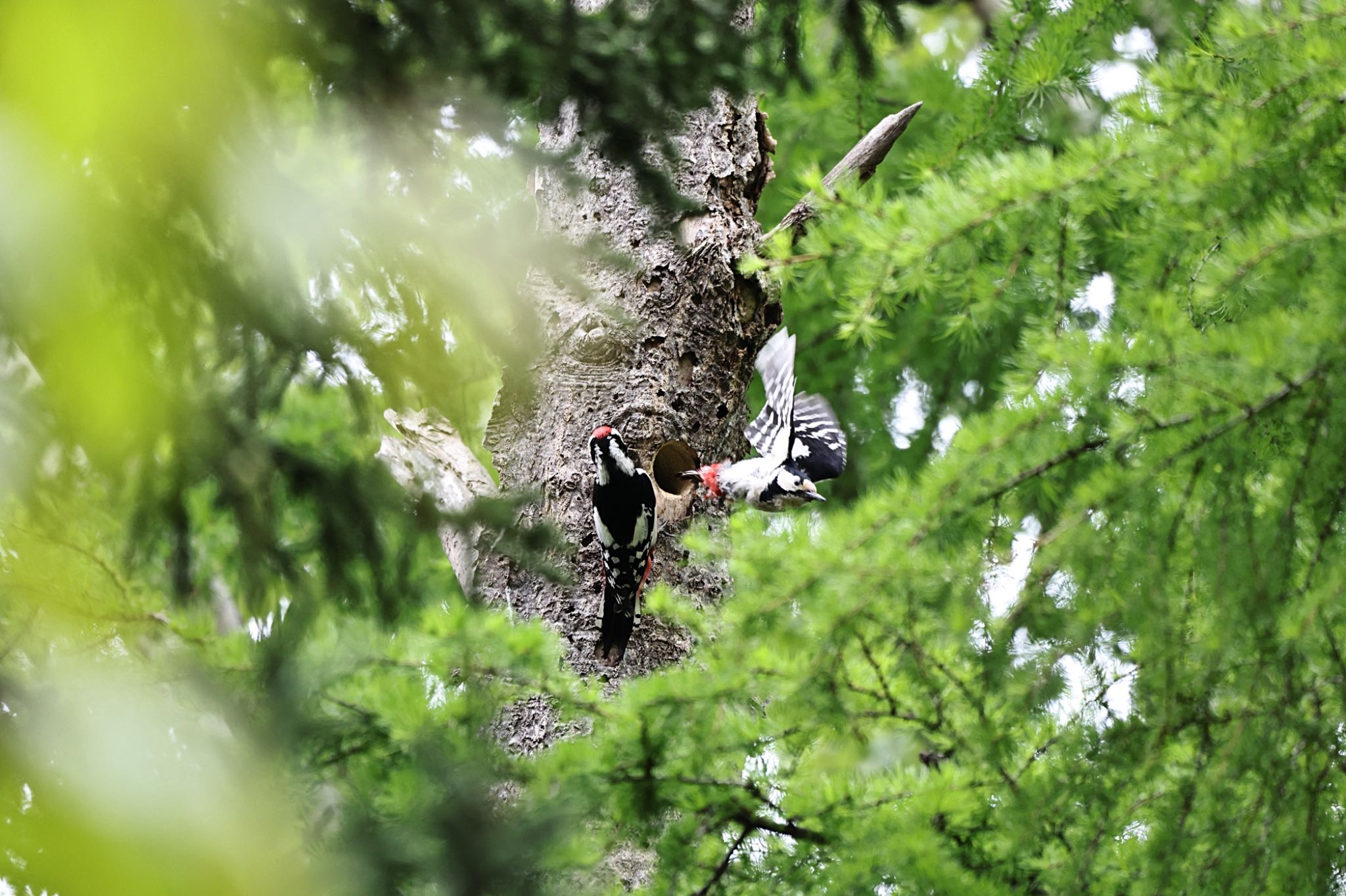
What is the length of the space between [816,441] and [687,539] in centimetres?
175

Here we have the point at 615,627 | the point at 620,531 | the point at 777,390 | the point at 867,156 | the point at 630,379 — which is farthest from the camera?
the point at 777,390

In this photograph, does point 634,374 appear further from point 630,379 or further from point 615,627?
point 615,627

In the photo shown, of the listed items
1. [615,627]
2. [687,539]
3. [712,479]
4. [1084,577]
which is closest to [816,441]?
[712,479]

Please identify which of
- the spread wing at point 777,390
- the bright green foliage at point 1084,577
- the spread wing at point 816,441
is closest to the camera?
the bright green foliage at point 1084,577

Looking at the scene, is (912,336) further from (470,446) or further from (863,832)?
(863,832)

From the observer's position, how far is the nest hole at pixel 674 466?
10.3 ft

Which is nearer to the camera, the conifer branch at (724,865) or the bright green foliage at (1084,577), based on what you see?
the bright green foliage at (1084,577)

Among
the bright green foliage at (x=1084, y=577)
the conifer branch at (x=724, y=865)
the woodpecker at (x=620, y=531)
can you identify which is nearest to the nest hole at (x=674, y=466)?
the woodpecker at (x=620, y=531)

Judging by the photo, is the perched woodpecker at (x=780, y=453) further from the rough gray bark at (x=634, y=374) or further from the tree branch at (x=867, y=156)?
the tree branch at (x=867, y=156)

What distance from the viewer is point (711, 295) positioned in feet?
10.1

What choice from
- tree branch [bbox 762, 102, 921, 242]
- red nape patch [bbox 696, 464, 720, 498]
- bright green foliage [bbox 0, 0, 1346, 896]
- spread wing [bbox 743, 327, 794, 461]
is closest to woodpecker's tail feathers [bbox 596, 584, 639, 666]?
bright green foliage [bbox 0, 0, 1346, 896]

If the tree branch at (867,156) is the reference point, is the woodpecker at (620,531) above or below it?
below

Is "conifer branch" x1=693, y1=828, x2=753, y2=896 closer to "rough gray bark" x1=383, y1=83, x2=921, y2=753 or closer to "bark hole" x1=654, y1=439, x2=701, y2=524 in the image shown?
"rough gray bark" x1=383, y1=83, x2=921, y2=753

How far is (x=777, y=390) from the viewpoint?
3520mm
